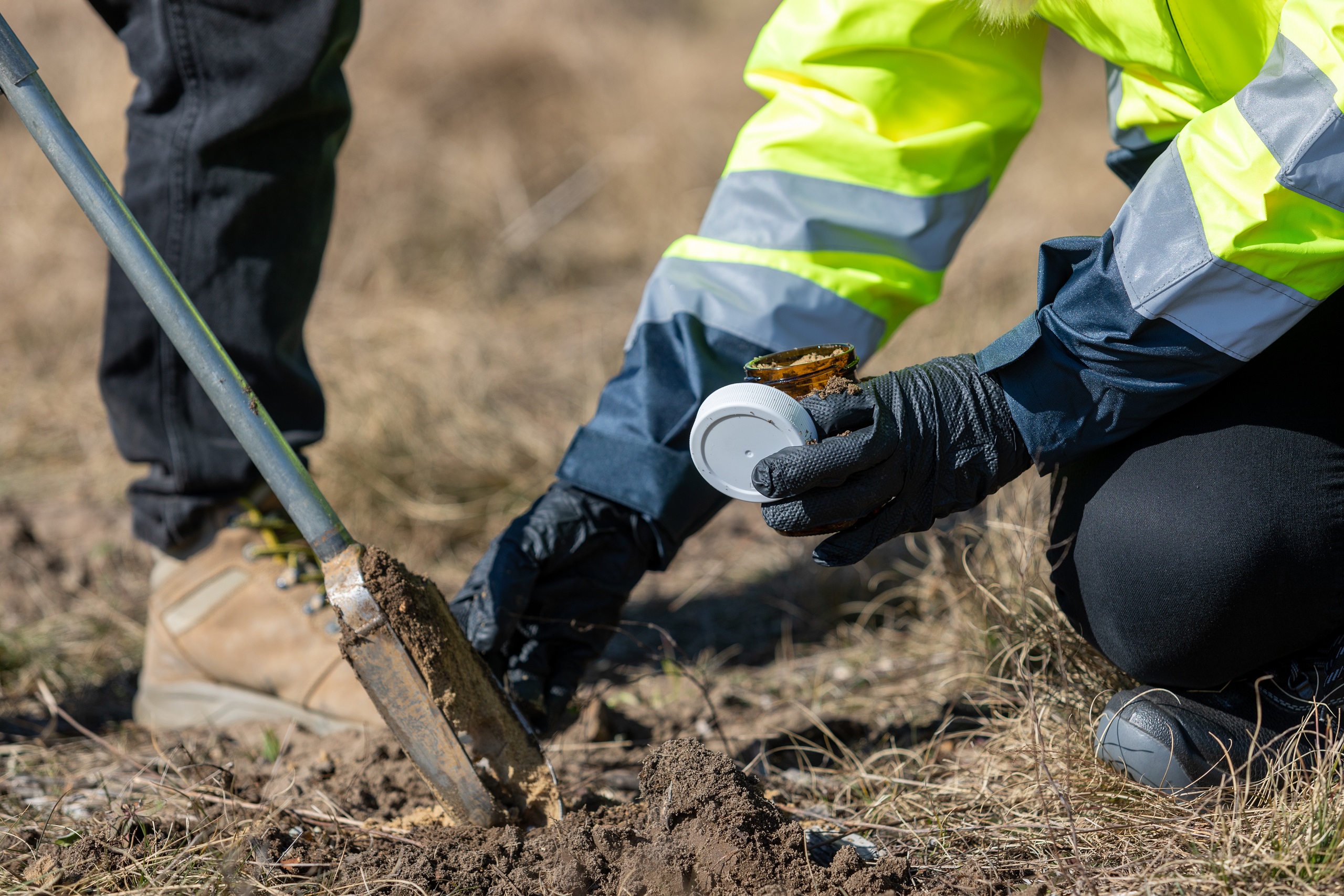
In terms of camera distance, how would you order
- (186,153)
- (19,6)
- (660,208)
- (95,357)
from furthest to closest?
(19,6) → (660,208) → (95,357) → (186,153)

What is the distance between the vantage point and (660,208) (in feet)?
17.3

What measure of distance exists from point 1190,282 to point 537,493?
6.20ft

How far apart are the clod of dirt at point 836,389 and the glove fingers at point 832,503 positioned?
0.31 ft

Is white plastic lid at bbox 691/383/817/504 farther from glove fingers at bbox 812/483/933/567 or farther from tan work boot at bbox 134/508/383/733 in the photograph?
tan work boot at bbox 134/508/383/733

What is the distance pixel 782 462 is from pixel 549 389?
2.33 metres

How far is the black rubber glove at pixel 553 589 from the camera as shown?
144 cm

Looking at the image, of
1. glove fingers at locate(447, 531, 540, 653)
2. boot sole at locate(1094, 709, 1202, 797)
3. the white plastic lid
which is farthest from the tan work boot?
boot sole at locate(1094, 709, 1202, 797)

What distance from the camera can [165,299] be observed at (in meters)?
1.24

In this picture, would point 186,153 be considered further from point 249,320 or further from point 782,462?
point 782,462

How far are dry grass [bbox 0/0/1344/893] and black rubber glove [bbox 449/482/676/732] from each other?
7.0 inches

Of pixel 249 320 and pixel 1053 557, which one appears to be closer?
pixel 1053 557

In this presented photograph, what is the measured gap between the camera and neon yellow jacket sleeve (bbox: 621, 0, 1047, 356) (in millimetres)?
1447


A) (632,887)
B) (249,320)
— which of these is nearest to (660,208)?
(249,320)

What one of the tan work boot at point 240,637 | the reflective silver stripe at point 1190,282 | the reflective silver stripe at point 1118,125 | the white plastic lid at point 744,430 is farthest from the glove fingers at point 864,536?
the tan work boot at point 240,637
